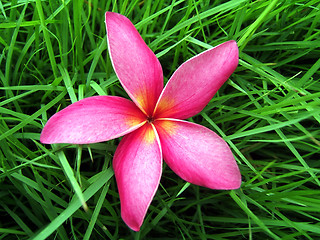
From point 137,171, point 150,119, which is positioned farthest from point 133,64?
point 137,171

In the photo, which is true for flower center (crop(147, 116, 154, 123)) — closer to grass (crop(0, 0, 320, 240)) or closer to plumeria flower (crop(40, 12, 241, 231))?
plumeria flower (crop(40, 12, 241, 231))

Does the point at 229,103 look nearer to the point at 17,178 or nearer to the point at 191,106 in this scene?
the point at 191,106

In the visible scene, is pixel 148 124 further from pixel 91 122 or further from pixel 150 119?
pixel 91 122

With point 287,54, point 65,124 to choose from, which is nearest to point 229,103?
point 287,54

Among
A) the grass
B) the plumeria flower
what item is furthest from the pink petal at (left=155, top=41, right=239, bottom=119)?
the grass

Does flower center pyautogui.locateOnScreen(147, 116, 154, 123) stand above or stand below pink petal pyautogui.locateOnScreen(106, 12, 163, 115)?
below
